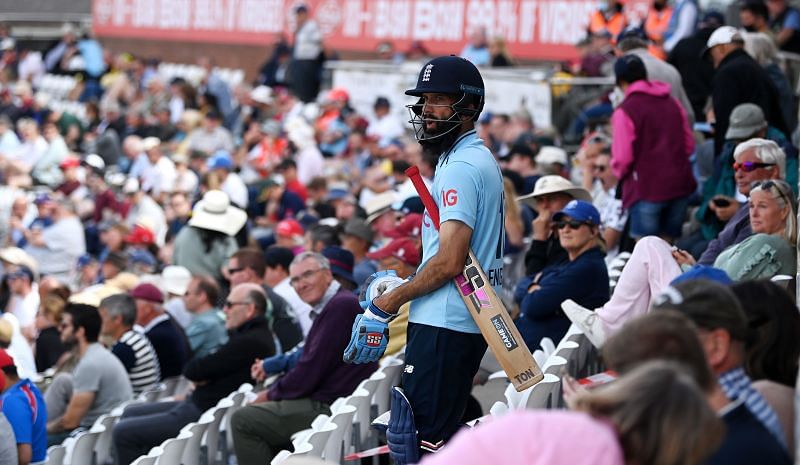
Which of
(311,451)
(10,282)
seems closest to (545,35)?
(10,282)

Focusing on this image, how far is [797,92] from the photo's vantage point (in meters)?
11.9

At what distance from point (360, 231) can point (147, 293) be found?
1.61 metres

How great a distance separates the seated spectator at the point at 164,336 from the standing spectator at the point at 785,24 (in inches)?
263

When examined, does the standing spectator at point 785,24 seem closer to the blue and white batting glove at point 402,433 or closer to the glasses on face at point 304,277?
the glasses on face at point 304,277

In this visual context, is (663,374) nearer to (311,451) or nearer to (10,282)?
(311,451)

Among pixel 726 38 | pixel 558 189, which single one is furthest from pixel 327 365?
pixel 726 38

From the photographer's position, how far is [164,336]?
360 inches

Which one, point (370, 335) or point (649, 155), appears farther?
point (649, 155)

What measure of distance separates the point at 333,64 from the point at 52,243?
23.2 ft

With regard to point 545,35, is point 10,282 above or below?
below

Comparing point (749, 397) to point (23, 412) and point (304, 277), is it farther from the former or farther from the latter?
point (23, 412)

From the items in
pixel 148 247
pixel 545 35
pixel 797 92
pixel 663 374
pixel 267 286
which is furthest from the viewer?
pixel 545 35

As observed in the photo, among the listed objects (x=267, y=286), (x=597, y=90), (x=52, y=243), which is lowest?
(x=52, y=243)

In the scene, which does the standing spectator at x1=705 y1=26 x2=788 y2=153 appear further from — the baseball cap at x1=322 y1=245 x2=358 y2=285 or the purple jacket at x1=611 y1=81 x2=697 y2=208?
the baseball cap at x1=322 y1=245 x2=358 y2=285
